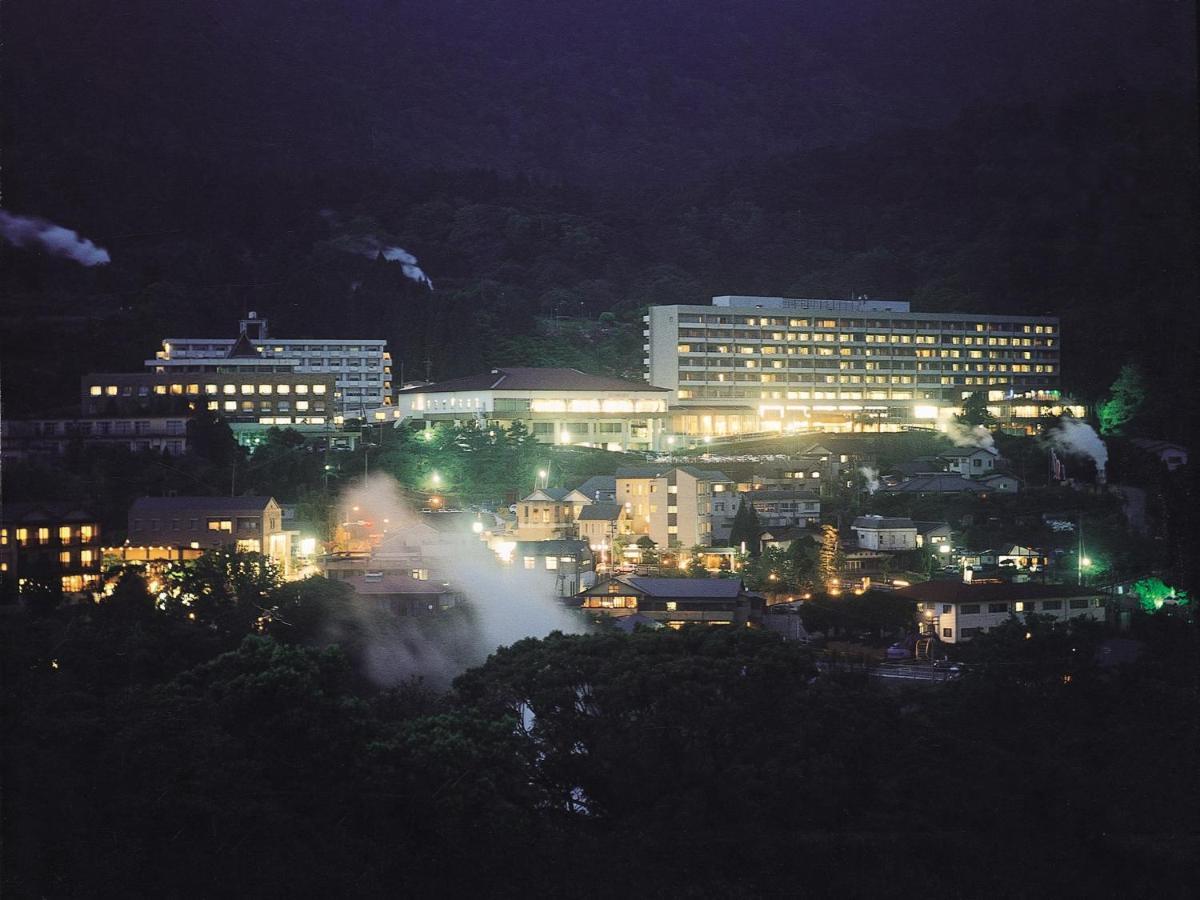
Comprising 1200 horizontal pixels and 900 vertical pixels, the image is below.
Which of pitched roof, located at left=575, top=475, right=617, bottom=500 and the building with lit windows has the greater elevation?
the building with lit windows

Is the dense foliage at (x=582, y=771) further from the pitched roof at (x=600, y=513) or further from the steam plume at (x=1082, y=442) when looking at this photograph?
the steam plume at (x=1082, y=442)

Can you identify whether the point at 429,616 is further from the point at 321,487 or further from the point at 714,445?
the point at 714,445

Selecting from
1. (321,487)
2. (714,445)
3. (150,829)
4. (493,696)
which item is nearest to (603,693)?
(493,696)

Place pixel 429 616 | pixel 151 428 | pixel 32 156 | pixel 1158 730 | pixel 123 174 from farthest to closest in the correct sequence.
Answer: pixel 123 174
pixel 32 156
pixel 151 428
pixel 429 616
pixel 1158 730

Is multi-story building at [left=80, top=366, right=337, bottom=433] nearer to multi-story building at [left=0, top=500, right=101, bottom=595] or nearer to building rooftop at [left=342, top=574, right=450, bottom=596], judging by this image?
multi-story building at [left=0, top=500, right=101, bottom=595]

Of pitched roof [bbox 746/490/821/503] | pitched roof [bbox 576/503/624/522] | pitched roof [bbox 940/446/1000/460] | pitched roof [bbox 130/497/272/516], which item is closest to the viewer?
pitched roof [bbox 130/497/272/516]

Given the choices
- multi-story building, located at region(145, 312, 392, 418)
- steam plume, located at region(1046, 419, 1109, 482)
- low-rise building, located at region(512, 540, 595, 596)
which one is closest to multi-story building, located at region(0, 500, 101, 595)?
low-rise building, located at region(512, 540, 595, 596)
